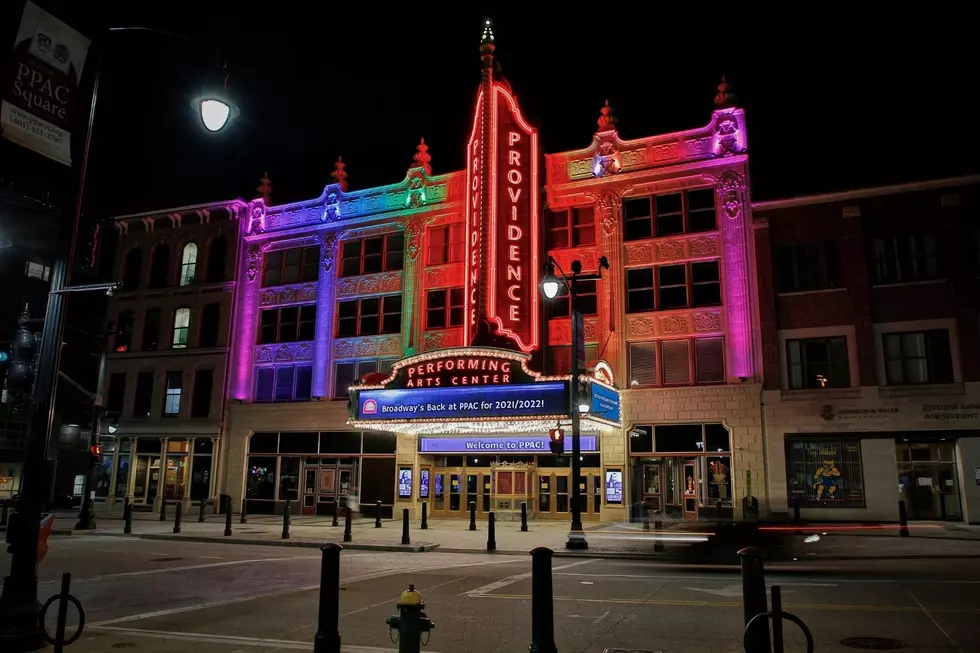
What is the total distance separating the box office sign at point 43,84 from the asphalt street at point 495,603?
574 cm

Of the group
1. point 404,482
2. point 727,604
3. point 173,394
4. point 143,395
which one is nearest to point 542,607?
point 727,604

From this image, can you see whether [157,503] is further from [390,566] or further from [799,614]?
[799,614]

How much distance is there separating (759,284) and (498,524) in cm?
1399

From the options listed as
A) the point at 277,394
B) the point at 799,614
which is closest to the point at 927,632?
the point at 799,614

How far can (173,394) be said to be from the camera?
39.1 m

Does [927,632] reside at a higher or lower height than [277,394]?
lower

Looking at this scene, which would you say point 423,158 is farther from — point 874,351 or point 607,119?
point 874,351

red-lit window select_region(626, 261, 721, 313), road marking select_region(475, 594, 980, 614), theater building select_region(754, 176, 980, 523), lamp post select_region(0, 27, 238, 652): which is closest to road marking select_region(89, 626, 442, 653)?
lamp post select_region(0, 27, 238, 652)

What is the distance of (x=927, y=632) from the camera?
28.2 feet

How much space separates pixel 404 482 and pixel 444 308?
8106 millimetres

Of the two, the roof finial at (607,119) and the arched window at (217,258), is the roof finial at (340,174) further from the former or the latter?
the roof finial at (607,119)

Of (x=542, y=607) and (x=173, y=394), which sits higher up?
(x=173, y=394)

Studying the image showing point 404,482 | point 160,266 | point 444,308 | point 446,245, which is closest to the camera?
point 404,482

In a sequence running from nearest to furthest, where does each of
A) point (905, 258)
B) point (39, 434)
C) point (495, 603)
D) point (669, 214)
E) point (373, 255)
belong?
point (39, 434)
point (495, 603)
point (905, 258)
point (669, 214)
point (373, 255)
